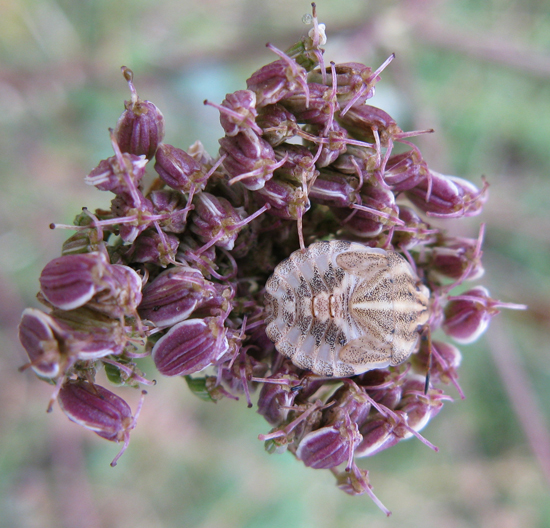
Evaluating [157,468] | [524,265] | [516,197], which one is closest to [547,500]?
[524,265]

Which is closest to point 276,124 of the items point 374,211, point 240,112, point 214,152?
point 240,112

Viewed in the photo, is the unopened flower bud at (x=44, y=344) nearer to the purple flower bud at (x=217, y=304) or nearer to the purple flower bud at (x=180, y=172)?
the purple flower bud at (x=217, y=304)

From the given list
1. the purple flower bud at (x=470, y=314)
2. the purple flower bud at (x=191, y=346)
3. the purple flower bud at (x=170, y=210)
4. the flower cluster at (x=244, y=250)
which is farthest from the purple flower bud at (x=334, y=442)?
the purple flower bud at (x=170, y=210)

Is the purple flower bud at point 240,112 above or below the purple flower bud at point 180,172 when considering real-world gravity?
above

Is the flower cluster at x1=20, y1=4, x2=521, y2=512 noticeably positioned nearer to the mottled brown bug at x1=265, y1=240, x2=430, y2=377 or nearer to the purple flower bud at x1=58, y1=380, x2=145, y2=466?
the purple flower bud at x1=58, y1=380, x2=145, y2=466

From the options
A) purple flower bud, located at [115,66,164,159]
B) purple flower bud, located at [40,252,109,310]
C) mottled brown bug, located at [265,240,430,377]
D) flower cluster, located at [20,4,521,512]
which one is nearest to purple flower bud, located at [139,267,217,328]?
flower cluster, located at [20,4,521,512]

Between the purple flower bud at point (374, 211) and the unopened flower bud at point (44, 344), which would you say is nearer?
the unopened flower bud at point (44, 344)

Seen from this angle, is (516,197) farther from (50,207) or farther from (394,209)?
(50,207)
